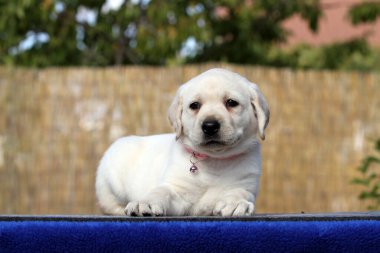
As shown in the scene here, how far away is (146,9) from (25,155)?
3.54m

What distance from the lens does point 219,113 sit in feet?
11.7

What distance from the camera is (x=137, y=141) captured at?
4.32m

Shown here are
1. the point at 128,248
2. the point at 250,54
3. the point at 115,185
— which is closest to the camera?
the point at 128,248

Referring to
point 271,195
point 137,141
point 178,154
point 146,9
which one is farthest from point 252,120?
point 146,9

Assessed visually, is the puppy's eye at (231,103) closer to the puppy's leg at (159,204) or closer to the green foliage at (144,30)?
the puppy's leg at (159,204)

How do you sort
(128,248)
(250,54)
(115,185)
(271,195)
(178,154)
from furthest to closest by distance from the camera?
(250,54) → (271,195) → (115,185) → (178,154) → (128,248)

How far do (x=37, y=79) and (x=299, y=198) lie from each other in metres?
3.66

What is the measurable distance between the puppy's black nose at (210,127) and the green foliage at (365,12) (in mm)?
9677

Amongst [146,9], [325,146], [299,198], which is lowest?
[299,198]

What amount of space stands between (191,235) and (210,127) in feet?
2.92

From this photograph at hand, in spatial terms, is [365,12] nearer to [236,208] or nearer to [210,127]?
[210,127]

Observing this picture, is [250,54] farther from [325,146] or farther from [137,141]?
[137,141]

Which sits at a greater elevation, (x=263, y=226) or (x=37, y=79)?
(x=37, y=79)

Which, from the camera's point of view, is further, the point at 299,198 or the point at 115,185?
the point at 299,198
